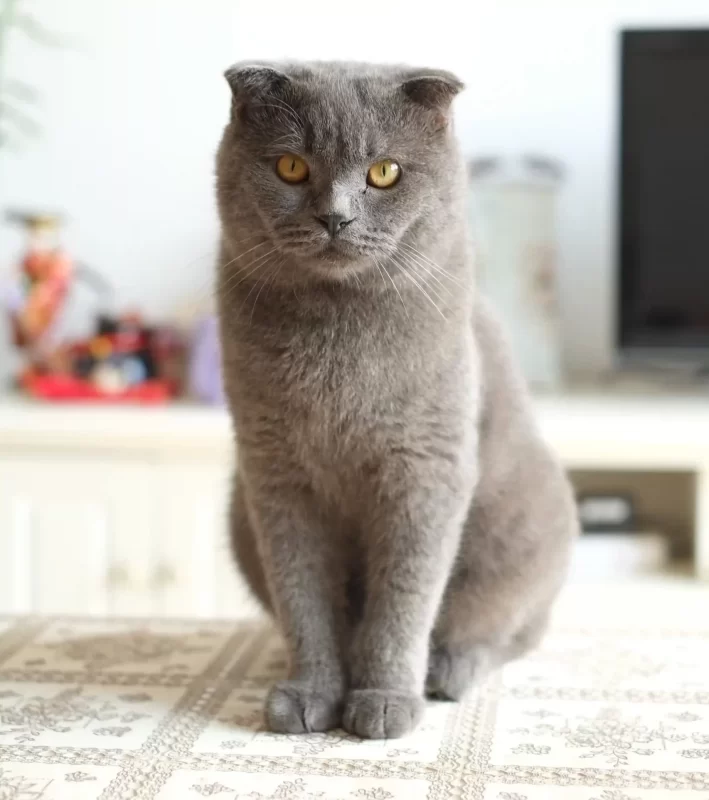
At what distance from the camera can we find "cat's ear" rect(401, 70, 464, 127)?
1060 mm

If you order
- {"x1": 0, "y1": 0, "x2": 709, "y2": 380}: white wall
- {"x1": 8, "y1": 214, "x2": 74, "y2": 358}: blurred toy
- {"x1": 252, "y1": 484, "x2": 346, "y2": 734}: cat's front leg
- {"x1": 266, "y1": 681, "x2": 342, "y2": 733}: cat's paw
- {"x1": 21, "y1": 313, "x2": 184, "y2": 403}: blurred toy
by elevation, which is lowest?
{"x1": 266, "y1": 681, "x2": 342, "y2": 733}: cat's paw

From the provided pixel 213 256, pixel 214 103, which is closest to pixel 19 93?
pixel 214 103

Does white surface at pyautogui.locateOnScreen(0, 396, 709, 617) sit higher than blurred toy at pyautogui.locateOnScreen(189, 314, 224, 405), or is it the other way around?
blurred toy at pyautogui.locateOnScreen(189, 314, 224, 405)

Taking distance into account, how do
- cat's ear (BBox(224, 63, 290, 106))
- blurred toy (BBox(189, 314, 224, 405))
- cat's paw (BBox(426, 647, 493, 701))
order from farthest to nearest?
1. blurred toy (BBox(189, 314, 224, 405))
2. cat's paw (BBox(426, 647, 493, 701))
3. cat's ear (BBox(224, 63, 290, 106))

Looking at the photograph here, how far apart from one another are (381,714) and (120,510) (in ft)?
4.00

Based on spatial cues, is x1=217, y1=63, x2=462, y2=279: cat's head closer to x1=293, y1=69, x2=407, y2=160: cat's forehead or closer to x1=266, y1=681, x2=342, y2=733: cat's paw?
x1=293, y1=69, x2=407, y2=160: cat's forehead

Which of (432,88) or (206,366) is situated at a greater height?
(432,88)

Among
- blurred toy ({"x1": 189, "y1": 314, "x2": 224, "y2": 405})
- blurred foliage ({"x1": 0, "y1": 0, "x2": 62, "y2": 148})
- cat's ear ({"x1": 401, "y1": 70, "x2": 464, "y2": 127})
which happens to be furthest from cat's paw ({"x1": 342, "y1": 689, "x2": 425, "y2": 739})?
blurred foliage ({"x1": 0, "y1": 0, "x2": 62, "y2": 148})

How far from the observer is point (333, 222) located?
101 centimetres

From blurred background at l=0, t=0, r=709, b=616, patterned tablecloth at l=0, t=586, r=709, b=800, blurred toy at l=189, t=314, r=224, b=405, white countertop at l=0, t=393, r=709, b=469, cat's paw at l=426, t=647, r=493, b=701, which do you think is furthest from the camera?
blurred toy at l=189, t=314, r=224, b=405

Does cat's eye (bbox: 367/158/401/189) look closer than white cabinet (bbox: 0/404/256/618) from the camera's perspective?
Yes

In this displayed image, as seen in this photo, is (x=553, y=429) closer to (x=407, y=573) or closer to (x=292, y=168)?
(x=407, y=573)

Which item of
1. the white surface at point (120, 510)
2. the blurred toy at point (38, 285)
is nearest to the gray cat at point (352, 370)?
the white surface at point (120, 510)

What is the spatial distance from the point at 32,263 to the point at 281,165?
58.7 inches
